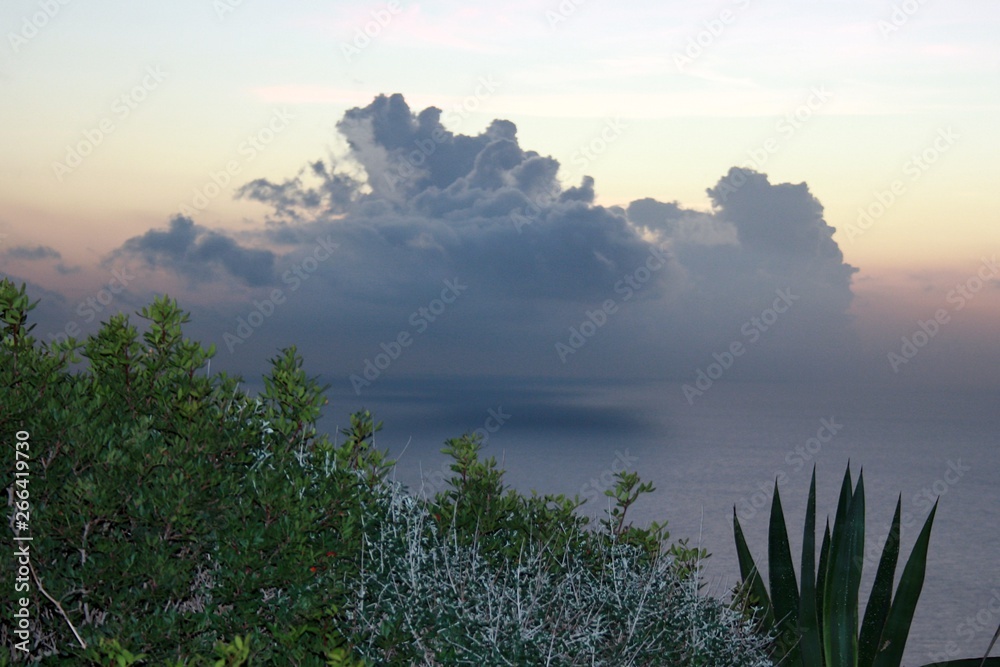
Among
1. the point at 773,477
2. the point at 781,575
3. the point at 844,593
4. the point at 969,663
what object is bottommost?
the point at 969,663

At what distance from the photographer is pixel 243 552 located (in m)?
4.54

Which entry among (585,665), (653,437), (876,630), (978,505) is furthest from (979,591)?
(653,437)

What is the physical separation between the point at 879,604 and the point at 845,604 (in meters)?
0.44

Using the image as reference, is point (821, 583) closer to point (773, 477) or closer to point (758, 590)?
point (758, 590)

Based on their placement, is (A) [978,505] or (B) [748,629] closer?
(B) [748,629]

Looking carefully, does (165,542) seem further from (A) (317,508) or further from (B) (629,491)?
(B) (629,491)

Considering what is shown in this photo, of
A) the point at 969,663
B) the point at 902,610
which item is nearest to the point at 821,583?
the point at 902,610

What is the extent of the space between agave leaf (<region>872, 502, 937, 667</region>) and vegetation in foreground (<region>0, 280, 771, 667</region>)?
5.55 feet

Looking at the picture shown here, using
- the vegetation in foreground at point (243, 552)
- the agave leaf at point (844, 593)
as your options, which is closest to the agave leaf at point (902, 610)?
the agave leaf at point (844, 593)

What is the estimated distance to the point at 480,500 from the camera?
6.69 meters

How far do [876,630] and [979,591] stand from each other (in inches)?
1776

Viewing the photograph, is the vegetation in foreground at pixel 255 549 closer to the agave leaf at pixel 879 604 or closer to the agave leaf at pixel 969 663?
the agave leaf at pixel 879 604

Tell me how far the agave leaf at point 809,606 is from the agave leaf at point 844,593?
0.12m

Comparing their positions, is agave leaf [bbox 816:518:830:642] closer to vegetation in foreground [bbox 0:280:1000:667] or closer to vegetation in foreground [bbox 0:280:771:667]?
vegetation in foreground [bbox 0:280:1000:667]
